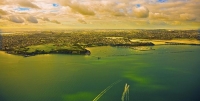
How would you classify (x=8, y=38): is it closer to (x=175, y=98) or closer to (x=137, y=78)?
(x=137, y=78)

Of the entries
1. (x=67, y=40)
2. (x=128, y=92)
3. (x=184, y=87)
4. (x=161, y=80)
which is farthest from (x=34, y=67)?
(x=184, y=87)

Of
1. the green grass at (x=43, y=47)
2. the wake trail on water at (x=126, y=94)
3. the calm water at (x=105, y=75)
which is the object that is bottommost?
the wake trail on water at (x=126, y=94)

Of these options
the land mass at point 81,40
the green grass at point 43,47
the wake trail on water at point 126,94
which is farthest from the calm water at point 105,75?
the green grass at point 43,47

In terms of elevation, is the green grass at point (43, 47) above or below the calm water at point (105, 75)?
above

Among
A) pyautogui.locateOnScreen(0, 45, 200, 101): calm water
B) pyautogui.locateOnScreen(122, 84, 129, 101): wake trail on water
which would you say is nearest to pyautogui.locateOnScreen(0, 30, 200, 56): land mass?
pyautogui.locateOnScreen(0, 45, 200, 101): calm water

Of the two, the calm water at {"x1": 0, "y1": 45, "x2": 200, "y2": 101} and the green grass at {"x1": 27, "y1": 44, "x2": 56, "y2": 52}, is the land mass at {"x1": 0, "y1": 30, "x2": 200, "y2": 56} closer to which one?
the green grass at {"x1": 27, "y1": 44, "x2": 56, "y2": 52}

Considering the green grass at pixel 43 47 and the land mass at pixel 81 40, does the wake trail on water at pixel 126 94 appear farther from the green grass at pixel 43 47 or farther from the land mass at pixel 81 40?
the green grass at pixel 43 47

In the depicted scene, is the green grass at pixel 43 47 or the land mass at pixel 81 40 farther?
the green grass at pixel 43 47
